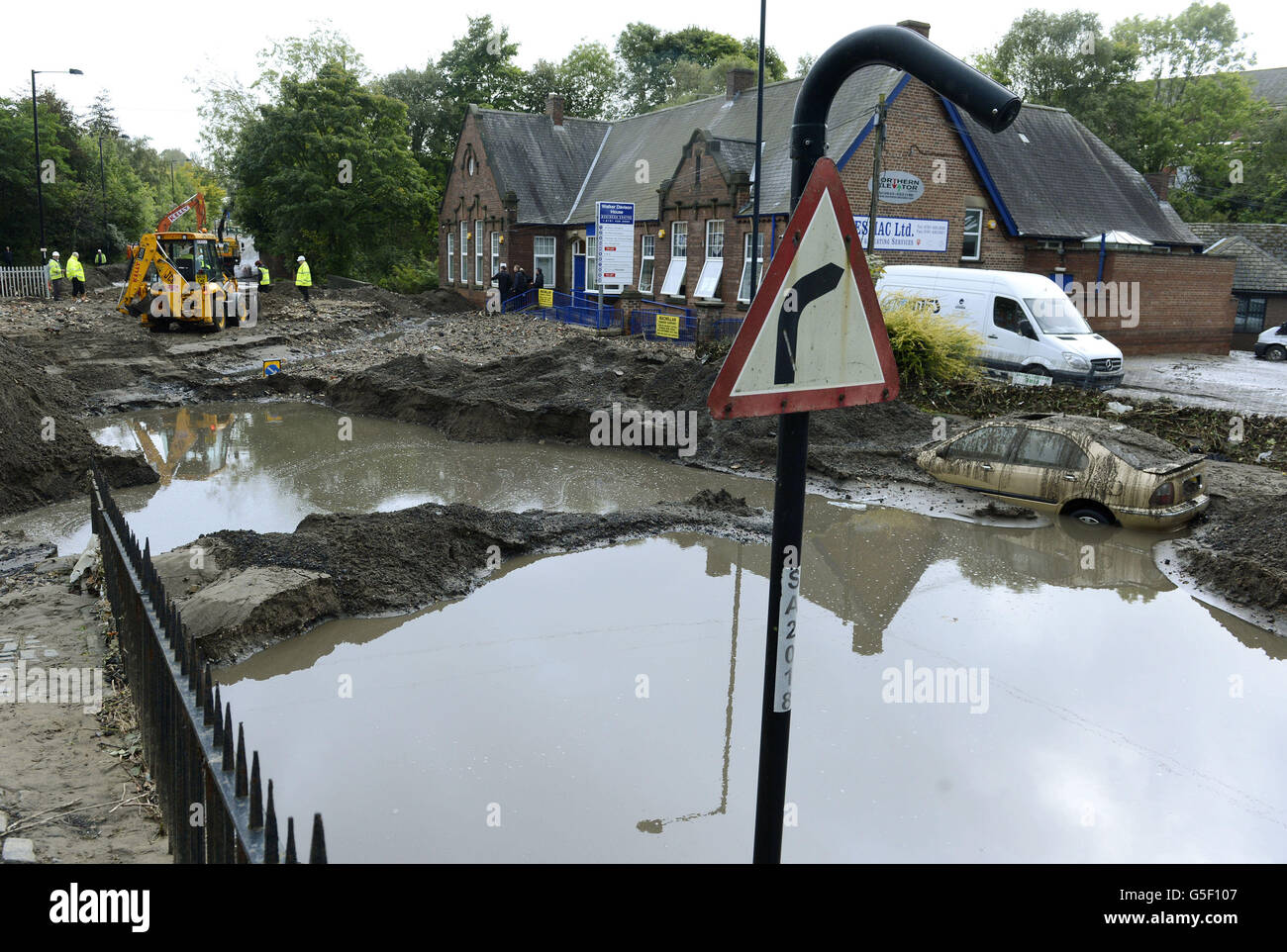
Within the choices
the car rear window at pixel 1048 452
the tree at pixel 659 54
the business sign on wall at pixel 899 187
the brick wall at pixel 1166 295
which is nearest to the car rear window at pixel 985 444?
the car rear window at pixel 1048 452

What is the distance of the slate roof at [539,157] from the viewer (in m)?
40.1

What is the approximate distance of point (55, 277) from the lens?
39125mm

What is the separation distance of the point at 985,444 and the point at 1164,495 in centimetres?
255

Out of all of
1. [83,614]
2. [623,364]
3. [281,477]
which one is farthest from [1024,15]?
[83,614]

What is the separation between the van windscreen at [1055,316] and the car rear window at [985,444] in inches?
353

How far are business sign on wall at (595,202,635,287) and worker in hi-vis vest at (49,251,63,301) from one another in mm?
24061

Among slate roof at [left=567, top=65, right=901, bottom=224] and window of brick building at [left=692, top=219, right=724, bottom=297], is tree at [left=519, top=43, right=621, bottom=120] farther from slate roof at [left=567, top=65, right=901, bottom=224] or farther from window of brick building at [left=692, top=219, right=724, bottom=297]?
window of brick building at [left=692, top=219, right=724, bottom=297]

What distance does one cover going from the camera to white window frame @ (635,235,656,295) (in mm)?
33875

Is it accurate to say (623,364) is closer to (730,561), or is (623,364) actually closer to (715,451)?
(715,451)

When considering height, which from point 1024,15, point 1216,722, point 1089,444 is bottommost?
point 1216,722

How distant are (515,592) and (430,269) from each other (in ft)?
167

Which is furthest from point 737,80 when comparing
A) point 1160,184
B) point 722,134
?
point 1160,184

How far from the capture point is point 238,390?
23.2 m

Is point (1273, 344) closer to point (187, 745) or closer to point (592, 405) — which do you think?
point (592, 405)
